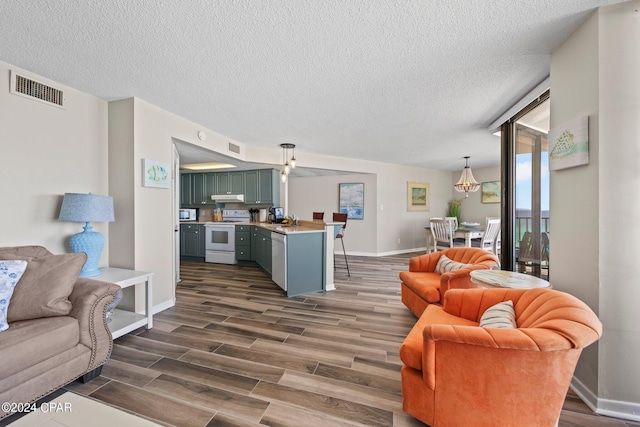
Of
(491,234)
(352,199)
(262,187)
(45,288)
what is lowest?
(45,288)

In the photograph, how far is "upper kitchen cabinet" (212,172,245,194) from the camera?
6055mm

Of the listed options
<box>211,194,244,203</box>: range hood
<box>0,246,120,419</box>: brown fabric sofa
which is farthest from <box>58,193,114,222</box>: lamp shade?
<box>211,194,244,203</box>: range hood

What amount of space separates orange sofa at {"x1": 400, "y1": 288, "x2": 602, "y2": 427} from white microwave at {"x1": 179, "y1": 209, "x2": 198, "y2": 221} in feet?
19.9

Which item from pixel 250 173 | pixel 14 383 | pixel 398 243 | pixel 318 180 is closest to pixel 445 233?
pixel 398 243

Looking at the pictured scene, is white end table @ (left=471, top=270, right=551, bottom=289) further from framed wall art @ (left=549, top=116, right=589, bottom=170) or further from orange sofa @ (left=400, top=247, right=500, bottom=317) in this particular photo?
framed wall art @ (left=549, top=116, right=589, bottom=170)

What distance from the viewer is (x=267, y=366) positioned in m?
1.95

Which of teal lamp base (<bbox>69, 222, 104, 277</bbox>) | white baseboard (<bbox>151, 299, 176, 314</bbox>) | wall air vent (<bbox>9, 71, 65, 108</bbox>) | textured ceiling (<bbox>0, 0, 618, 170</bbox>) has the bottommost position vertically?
white baseboard (<bbox>151, 299, 176, 314</bbox>)

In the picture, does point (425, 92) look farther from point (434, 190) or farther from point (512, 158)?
point (434, 190)

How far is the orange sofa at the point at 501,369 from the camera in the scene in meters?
1.11

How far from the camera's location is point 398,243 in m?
6.97

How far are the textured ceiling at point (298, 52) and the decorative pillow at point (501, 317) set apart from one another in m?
1.80

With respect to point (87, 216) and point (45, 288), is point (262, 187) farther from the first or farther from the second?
point (45, 288)

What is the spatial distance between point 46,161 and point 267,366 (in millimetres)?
2689

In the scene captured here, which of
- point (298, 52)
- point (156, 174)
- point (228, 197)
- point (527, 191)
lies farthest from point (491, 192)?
point (156, 174)
